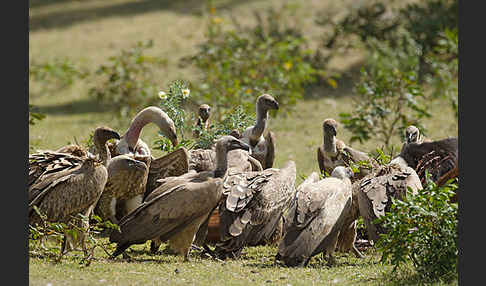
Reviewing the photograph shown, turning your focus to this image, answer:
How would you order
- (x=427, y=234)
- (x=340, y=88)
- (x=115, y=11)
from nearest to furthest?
1. (x=427, y=234)
2. (x=340, y=88)
3. (x=115, y=11)

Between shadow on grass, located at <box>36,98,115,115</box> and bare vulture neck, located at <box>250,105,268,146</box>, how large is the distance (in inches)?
262

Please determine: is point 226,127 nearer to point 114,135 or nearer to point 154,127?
point 114,135

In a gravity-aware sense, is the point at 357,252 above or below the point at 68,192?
below

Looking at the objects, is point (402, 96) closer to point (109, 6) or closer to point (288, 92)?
point (288, 92)

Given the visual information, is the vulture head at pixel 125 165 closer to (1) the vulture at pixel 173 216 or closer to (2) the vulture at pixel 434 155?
(1) the vulture at pixel 173 216

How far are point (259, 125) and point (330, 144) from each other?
86 centimetres

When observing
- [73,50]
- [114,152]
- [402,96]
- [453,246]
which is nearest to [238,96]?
[402,96]

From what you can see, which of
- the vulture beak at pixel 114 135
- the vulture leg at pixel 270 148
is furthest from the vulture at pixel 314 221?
the vulture leg at pixel 270 148

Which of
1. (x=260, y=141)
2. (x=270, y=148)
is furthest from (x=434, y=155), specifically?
(x=260, y=141)

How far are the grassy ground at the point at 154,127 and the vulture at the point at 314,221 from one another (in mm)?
140

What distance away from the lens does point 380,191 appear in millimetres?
6730

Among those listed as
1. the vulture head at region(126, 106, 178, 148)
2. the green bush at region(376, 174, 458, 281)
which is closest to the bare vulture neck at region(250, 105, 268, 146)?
the vulture head at region(126, 106, 178, 148)

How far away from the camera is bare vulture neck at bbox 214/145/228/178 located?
23.3 ft

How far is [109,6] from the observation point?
24.9 metres
